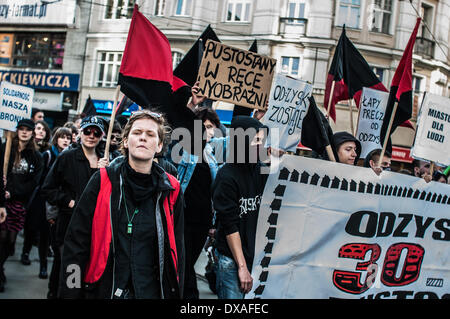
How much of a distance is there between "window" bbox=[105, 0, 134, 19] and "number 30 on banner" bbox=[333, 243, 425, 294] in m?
21.6

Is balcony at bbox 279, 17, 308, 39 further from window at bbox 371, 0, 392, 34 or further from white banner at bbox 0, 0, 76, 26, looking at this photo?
white banner at bbox 0, 0, 76, 26

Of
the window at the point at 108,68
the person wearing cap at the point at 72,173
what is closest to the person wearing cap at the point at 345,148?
the person wearing cap at the point at 72,173

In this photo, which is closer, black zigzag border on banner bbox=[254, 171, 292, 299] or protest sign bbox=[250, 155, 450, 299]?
black zigzag border on banner bbox=[254, 171, 292, 299]

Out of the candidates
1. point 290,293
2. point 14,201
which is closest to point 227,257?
point 290,293

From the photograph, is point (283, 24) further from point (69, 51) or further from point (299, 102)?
point (299, 102)

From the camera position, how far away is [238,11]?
2252cm

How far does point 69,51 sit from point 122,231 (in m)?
23.8

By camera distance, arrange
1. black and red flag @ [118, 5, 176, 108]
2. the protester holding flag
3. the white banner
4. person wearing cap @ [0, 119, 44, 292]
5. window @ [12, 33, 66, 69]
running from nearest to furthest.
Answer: black and red flag @ [118, 5, 176, 108] < the protester holding flag < person wearing cap @ [0, 119, 44, 292] < the white banner < window @ [12, 33, 66, 69]

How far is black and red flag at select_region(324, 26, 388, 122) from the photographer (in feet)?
23.1

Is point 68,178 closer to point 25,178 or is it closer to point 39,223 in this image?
point 25,178

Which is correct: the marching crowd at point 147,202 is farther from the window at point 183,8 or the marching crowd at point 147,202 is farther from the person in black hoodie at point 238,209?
the window at point 183,8

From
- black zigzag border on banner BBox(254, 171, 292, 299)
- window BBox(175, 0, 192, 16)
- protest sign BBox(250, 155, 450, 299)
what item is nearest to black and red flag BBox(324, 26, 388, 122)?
protest sign BBox(250, 155, 450, 299)

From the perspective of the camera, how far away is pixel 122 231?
281cm

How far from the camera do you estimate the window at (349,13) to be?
21641 millimetres
